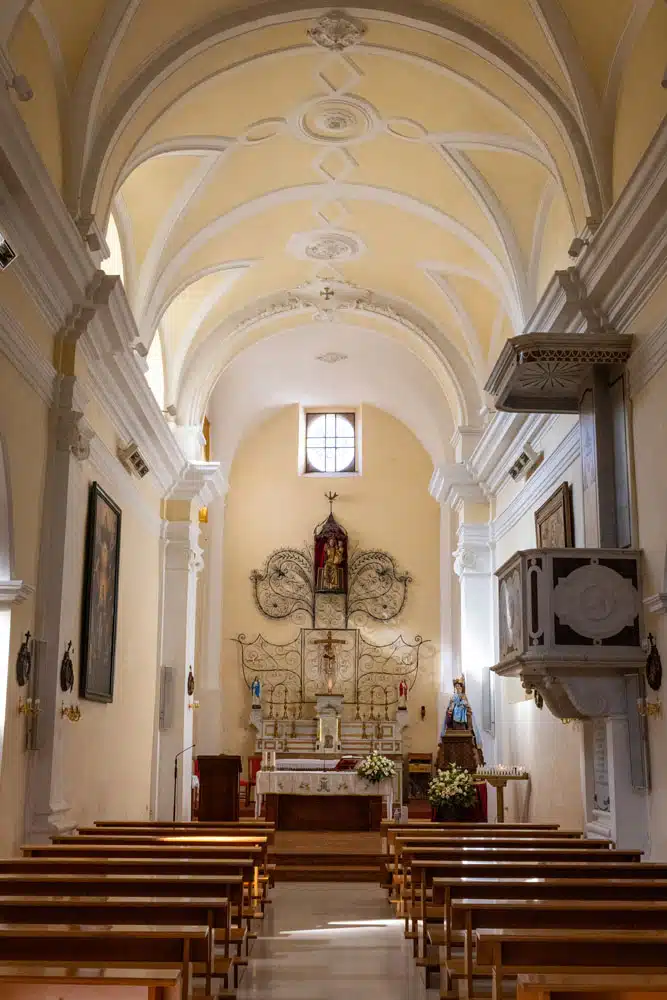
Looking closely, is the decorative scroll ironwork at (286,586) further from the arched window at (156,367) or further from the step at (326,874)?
the step at (326,874)

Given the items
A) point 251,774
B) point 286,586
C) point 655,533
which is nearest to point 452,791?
point 655,533

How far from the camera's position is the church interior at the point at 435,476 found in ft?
20.4

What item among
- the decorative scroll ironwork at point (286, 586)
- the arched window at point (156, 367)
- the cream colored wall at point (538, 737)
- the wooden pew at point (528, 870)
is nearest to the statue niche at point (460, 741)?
the cream colored wall at point (538, 737)

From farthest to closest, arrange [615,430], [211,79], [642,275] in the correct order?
[211,79] → [615,430] → [642,275]

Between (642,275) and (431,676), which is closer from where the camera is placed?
(642,275)

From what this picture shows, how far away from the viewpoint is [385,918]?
30.1 ft

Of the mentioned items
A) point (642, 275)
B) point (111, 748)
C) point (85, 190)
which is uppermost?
point (85, 190)

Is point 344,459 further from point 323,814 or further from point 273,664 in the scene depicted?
point 323,814

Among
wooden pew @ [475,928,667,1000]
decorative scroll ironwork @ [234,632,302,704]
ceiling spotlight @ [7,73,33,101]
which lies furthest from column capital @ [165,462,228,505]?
wooden pew @ [475,928,667,1000]

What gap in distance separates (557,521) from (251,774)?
30.1 ft

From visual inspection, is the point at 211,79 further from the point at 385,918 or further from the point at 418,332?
the point at 385,918

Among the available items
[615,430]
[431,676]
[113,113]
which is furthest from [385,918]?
[431,676]

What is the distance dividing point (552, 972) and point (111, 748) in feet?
26.4

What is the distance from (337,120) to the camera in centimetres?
1101
